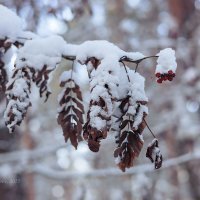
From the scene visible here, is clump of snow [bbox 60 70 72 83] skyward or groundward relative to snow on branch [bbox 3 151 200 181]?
groundward

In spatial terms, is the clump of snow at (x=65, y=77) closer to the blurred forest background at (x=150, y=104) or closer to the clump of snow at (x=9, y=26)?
the clump of snow at (x=9, y=26)


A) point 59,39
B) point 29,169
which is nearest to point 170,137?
point 29,169

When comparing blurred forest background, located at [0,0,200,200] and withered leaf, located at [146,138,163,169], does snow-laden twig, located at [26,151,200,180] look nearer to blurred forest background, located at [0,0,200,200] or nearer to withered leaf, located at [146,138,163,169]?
blurred forest background, located at [0,0,200,200]

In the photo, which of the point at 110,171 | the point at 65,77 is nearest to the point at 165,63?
the point at 65,77

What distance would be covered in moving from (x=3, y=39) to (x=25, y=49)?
0.33 ft

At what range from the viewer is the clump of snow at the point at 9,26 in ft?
5.16

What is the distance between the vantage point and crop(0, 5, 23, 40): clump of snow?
1.57 m

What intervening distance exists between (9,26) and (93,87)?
47 centimetres

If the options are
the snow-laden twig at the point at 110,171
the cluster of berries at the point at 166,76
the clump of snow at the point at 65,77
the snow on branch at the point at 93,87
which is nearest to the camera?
the snow on branch at the point at 93,87

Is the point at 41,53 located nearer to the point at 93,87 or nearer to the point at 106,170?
the point at 93,87

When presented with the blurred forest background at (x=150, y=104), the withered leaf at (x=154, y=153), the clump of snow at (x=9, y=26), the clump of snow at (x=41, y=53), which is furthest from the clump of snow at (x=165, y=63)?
the blurred forest background at (x=150, y=104)

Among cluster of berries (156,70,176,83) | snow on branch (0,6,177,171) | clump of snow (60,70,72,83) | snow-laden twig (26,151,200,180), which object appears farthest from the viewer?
snow-laden twig (26,151,200,180)

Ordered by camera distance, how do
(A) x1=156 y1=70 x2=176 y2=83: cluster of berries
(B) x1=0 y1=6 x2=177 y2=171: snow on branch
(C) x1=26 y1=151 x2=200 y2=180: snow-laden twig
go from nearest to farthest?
(B) x1=0 y1=6 x2=177 y2=171: snow on branch
(A) x1=156 y1=70 x2=176 y2=83: cluster of berries
(C) x1=26 y1=151 x2=200 y2=180: snow-laden twig

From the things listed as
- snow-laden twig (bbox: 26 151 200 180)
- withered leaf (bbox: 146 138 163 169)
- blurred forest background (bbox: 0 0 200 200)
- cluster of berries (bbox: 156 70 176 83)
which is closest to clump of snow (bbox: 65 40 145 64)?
cluster of berries (bbox: 156 70 176 83)
